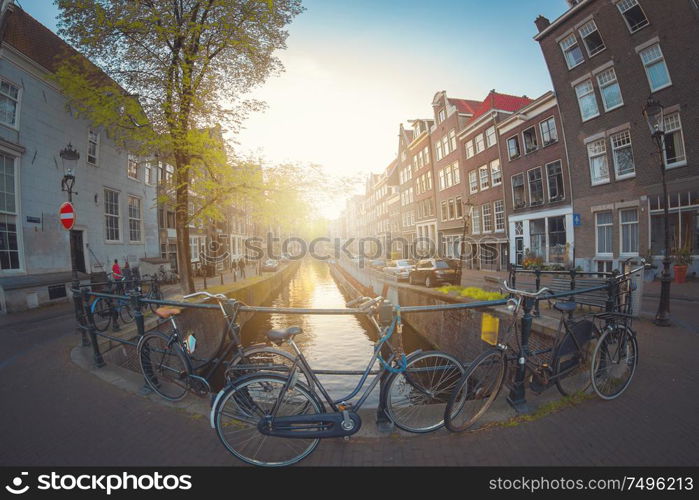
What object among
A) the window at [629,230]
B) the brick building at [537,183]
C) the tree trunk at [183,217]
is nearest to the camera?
the tree trunk at [183,217]

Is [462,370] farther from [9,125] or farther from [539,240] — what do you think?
[539,240]

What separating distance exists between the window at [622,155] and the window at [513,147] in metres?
6.60

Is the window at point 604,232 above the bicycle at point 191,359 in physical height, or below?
above

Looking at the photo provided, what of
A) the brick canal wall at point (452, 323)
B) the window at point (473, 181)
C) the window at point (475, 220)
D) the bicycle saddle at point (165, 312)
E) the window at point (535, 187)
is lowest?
the brick canal wall at point (452, 323)

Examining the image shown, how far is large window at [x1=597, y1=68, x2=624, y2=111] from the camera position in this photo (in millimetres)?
15695

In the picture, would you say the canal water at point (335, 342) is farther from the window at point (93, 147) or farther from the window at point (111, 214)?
the window at point (93, 147)

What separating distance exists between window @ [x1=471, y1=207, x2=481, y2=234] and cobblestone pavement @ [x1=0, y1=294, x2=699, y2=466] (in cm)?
2409

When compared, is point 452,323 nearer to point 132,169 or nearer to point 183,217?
point 183,217

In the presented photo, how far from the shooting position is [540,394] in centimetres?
341

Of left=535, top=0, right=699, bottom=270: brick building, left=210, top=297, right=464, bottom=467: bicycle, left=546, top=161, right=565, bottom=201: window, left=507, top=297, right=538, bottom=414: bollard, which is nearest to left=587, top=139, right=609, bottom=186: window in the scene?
left=535, top=0, right=699, bottom=270: brick building

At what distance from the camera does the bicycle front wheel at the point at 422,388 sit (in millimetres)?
2732

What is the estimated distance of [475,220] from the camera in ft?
89.2

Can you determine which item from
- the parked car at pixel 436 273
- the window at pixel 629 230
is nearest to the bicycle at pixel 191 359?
the parked car at pixel 436 273

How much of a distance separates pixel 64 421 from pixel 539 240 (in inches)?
945
